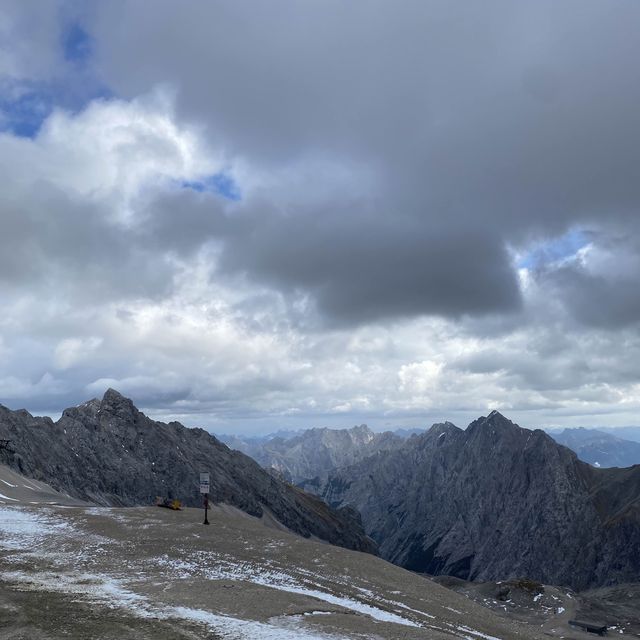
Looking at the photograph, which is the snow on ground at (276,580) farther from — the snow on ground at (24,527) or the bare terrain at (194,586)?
the snow on ground at (24,527)

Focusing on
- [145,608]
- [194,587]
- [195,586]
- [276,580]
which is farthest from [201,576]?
[145,608]

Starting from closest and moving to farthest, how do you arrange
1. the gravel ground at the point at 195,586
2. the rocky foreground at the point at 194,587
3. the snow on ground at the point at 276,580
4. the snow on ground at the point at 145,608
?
the snow on ground at the point at 145,608, the rocky foreground at the point at 194,587, the gravel ground at the point at 195,586, the snow on ground at the point at 276,580

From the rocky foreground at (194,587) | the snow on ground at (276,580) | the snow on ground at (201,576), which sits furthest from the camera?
the snow on ground at (276,580)

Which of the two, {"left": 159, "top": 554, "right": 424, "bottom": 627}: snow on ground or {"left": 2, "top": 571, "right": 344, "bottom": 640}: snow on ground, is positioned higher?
{"left": 2, "top": 571, "right": 344, "bottom": 640}: snow on ground

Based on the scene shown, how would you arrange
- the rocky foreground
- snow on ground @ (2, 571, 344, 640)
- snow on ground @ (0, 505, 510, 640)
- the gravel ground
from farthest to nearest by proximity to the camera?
snow on ground @ (0, 505, 510, 640)
the gravel ground
the rocky foreground
snow on ground @ (2, 571, 344, 640)

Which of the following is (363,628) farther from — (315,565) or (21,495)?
(21,495)

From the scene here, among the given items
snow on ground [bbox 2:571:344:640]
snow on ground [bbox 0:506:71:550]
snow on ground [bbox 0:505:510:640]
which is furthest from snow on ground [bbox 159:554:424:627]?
snow on ground [bbox 0:506:71:550]

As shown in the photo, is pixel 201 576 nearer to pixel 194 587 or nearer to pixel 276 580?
pixel 194 587

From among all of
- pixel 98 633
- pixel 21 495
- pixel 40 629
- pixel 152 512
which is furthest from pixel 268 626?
pixel 21 495

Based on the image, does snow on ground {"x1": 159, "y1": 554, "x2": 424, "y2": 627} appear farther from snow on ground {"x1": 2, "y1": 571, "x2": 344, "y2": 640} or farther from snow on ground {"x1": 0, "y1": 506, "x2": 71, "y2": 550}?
snow on ground {"x1": 0, "y1": 506, "x2": 71, "y2": 550}

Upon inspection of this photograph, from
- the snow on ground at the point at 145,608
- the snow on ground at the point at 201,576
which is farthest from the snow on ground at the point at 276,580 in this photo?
the snow on ground at the point at 145,608

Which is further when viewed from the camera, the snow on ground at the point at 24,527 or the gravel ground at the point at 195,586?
the snow on ground at the point at 24,527

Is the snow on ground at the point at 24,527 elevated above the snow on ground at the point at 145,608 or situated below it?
below

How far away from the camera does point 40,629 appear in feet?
69.8
